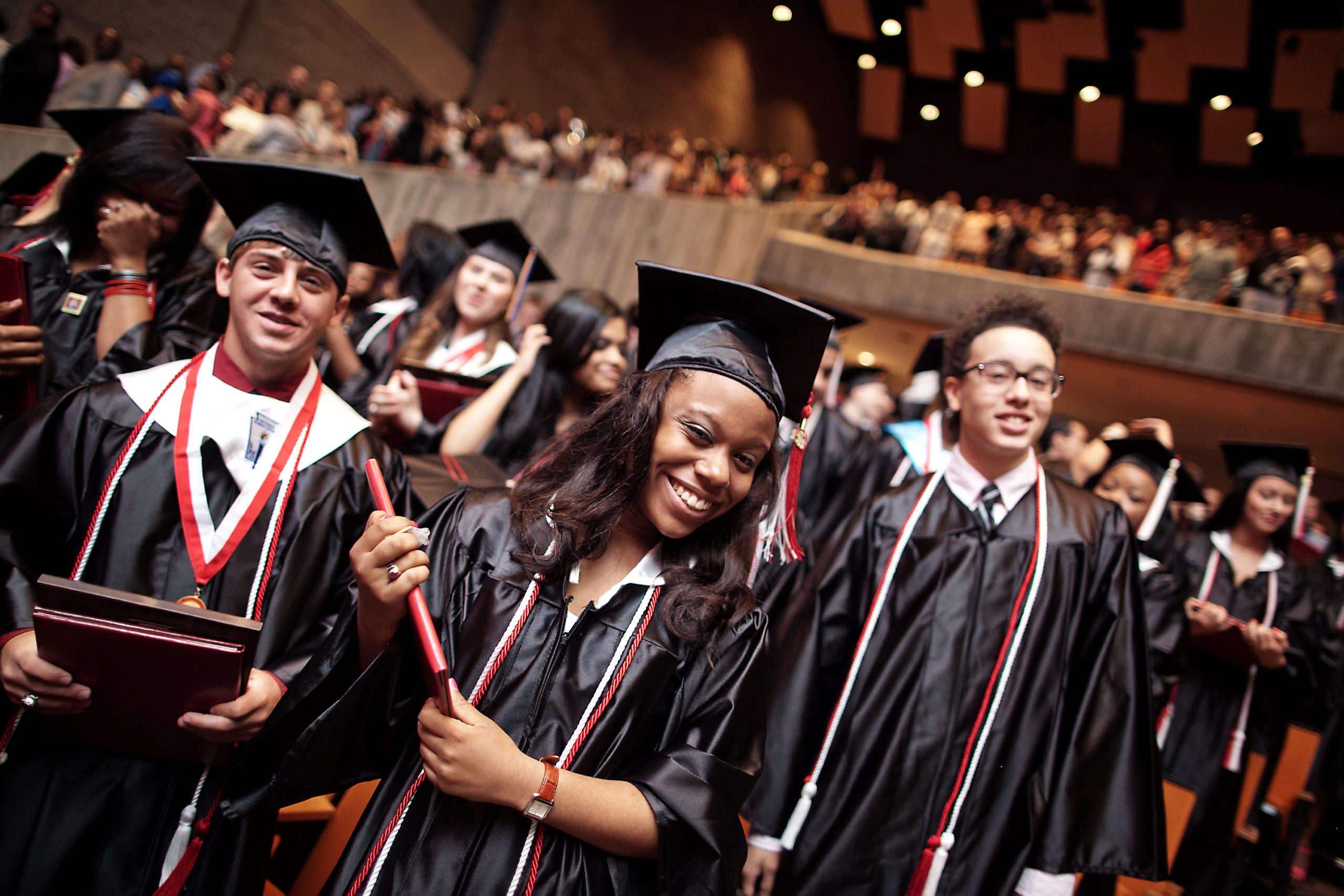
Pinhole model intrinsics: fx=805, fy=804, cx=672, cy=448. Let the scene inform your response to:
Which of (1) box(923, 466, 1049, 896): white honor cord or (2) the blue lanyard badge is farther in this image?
(1) box(923, 466, 1049, 896): white honor cord

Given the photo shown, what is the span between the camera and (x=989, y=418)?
2.33 m

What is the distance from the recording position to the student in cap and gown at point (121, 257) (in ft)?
7.68

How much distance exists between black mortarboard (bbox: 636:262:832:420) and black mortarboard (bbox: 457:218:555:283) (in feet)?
6.84

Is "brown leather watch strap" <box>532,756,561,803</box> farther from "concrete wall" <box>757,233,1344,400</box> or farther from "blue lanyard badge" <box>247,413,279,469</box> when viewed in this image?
"concrete wall" <box>757,233,1344,400</box>

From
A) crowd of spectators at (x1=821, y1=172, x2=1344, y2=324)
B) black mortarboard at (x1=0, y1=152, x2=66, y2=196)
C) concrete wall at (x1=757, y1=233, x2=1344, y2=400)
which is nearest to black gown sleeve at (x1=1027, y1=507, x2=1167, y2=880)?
black mortarboard at (x1=0, y1=152, x2=66, y2=196)

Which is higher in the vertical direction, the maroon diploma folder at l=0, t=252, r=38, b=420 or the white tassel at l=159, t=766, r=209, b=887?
the maroon diploma folder at l=0, t=252, r=38, b=420

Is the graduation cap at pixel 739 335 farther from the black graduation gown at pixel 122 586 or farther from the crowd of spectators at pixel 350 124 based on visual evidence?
the crowd of spectators at pixel 350 124

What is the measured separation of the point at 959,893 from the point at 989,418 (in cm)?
126

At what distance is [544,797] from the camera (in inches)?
50.4

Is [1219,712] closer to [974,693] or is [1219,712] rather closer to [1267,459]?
[1267,459]

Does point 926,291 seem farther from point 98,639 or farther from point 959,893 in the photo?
point 98,639

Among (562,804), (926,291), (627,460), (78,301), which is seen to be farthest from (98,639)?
(926,291)

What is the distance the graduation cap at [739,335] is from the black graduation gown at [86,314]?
1.41 metres

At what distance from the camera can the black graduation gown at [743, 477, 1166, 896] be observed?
205cm
